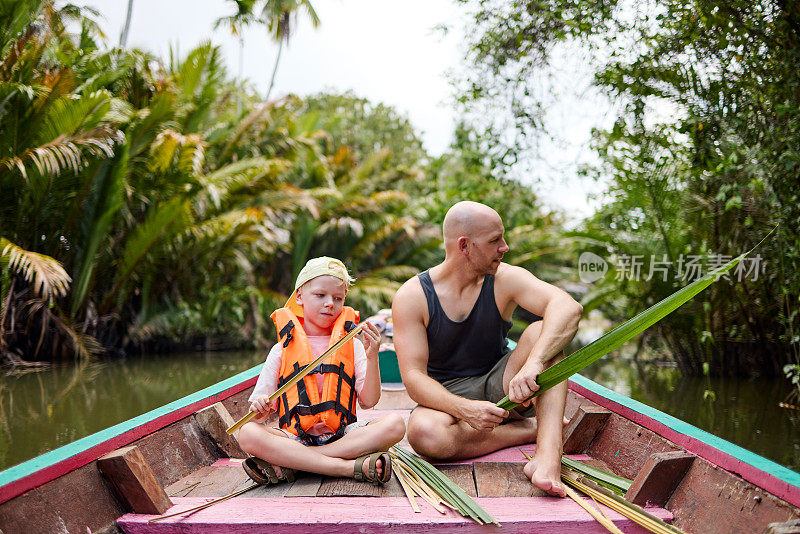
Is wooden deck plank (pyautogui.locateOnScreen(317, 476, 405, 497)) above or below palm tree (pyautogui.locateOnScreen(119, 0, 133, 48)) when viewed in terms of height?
below

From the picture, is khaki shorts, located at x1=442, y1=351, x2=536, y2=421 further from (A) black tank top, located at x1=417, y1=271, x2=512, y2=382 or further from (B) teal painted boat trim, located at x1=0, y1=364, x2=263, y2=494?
(B) teal painted boat trim, located at x1=0, y1=364, x2=263, y2=494

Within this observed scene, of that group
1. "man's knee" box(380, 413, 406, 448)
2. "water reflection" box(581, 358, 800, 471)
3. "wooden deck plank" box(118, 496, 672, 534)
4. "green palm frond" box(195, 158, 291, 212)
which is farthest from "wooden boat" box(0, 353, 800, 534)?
"green palm frond" box(195, 158, 291, 212)

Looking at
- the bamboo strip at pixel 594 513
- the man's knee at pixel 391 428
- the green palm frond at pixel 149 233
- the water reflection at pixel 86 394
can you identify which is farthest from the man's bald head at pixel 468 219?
the green palm frond at pixel 149 233

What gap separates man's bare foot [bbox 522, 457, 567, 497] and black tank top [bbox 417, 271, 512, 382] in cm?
60

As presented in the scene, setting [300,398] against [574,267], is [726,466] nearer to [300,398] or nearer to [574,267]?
[300,398]

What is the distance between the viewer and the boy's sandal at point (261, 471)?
2000mm

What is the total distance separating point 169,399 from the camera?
561cm

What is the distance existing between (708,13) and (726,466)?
3.11 m

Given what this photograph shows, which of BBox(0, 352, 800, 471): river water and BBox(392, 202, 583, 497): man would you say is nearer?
A: BBox(392, 202, 583, 497): man

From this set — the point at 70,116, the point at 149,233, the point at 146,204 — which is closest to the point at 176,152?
the point at 146,204

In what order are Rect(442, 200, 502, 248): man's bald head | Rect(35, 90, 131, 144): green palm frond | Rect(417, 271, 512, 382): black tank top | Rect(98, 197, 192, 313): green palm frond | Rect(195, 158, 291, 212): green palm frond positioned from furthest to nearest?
Rect(195, 158, 291, 212): green palm frond
Rect(98, 197, 192, 313): green palm frond
Rect(35, 90, 131, 144): green palm frond
Rect(417, 271, 512, 382): black tank top
Rect(442, 200, 502, 248): man's bald head

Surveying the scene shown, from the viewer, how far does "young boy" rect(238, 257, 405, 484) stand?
79.6 inches

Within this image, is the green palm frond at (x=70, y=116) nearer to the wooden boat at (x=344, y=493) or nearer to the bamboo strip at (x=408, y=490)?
the wooden boat at (x=344, y=493)

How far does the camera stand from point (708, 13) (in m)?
3.88
